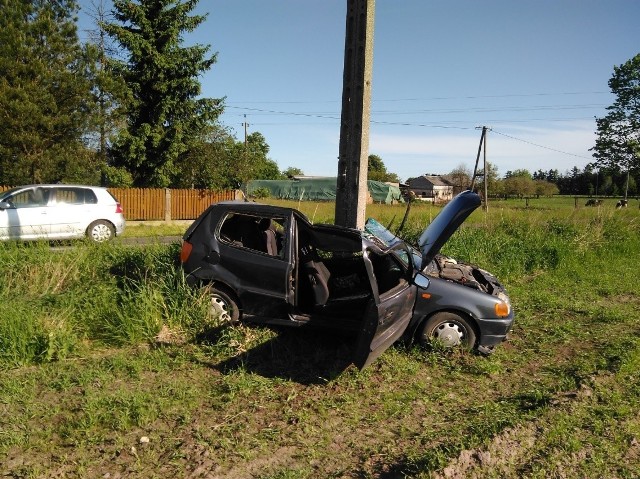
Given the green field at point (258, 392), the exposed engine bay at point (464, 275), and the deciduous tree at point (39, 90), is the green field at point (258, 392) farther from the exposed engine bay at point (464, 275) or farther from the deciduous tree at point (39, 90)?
the deciduous tree at point (39, 90)

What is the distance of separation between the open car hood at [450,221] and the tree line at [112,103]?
18520 mm

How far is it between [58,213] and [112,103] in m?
10.8

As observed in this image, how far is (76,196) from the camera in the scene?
1268 centimetres

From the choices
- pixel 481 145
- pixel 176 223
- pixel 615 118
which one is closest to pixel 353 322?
pixel 176 223

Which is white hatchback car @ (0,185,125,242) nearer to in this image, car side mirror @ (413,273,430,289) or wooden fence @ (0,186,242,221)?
wooden fence @ (0,186,242,221)

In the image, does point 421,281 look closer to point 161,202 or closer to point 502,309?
point 502,309

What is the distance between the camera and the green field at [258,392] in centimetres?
340

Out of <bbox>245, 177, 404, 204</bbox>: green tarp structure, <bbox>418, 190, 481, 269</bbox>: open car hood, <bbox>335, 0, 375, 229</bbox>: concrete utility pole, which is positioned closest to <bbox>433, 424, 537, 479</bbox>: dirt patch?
<bbox>418, 190, 481, 269</bbox>: open car hood

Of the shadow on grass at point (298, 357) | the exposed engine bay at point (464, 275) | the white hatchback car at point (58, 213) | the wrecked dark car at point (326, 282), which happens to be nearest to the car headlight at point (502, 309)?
the wrecked dark car at point (326, 282)

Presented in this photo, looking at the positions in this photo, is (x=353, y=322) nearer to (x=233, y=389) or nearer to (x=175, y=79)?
(x=233, y=389)

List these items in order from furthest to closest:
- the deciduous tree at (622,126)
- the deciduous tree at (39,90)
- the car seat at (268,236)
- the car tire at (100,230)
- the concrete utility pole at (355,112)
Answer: the deciduous tree at (622,126) → the deciduous tree at (39,90) → the car tire at (100,230) → the concrete utility pole at (355,112) → the car seat at (268,236)

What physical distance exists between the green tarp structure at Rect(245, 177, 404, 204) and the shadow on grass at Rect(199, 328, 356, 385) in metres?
37.1

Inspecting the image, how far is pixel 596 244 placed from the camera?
13.1m

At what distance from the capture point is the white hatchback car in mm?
11664
